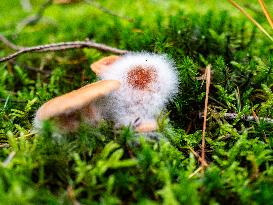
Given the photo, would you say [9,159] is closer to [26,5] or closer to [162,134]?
[162,134]

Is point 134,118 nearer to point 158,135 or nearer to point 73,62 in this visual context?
point 158,135

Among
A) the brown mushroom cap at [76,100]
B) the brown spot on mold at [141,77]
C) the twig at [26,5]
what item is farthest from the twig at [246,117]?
the twig at [26,5]

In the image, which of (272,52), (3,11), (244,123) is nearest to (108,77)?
(244,123)

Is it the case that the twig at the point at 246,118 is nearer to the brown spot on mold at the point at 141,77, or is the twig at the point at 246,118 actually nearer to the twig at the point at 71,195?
the brown spot on mold at the point at 141,77

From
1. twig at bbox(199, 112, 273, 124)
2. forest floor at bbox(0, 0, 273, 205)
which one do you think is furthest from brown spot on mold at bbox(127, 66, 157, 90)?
twig at bbox(199, 112, 273, 124)

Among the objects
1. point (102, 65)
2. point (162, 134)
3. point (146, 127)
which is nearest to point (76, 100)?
point (146, 127)

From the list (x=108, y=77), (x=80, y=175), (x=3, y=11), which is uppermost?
(x=108, y=77)

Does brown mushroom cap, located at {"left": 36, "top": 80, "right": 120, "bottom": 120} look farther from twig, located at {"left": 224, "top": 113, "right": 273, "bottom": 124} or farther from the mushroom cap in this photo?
twig, located at {"left": 224, "top": 113, "right": 273, "bottom": 124}
